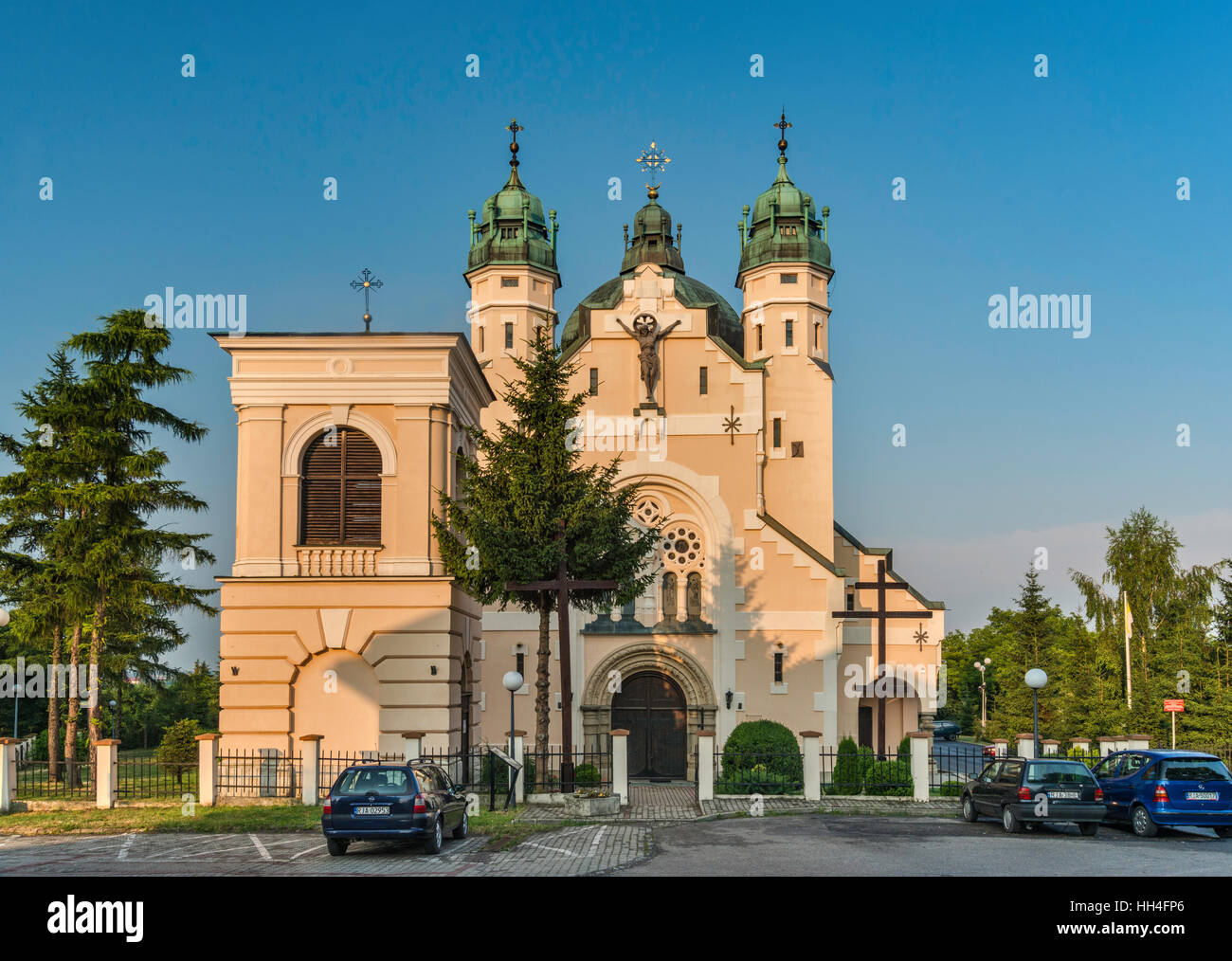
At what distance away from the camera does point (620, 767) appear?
2306cm

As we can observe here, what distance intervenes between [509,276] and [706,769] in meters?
25.4

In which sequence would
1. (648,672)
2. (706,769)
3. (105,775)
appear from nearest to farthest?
1. (105,775)
2. (706,769)
3. (648,672)

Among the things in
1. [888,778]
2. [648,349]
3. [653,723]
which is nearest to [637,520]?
[648,349]

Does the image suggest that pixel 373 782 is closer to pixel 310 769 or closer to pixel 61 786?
pixel 310 769

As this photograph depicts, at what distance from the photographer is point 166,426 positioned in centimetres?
2822

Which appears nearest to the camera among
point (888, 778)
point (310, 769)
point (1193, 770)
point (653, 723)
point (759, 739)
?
point (1193, 770)

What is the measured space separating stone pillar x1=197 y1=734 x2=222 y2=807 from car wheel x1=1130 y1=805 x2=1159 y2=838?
55.3 ft

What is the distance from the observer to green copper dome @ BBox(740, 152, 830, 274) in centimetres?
4409

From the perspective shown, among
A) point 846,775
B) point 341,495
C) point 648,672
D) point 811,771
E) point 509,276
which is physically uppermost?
point 509,276

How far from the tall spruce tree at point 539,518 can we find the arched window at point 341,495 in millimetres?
1729

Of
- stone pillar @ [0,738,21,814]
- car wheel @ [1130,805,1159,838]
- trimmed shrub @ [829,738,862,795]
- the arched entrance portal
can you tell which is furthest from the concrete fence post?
stone pillar @ [0,738,21,814]

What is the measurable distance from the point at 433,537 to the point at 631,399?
16.8m

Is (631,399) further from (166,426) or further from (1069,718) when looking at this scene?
(1069,718)

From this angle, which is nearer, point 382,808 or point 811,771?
point 382,808
